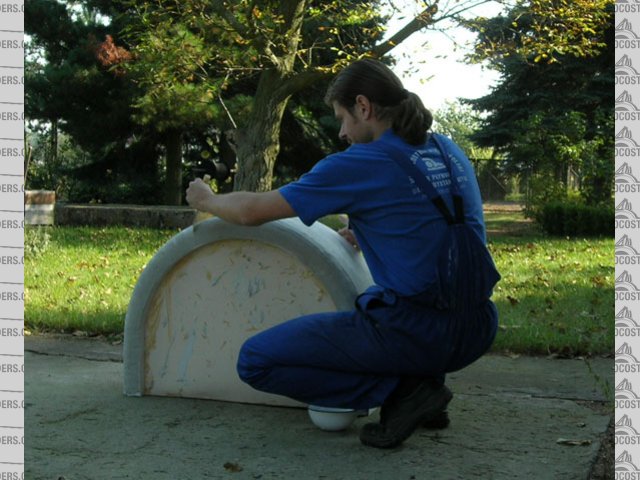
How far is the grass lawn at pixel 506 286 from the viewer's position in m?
6.09

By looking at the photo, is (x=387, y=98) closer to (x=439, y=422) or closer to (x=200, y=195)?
(x=200, y=195)

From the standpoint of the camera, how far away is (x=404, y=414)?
3598 millimetres

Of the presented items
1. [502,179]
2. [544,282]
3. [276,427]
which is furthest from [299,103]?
[276,427]

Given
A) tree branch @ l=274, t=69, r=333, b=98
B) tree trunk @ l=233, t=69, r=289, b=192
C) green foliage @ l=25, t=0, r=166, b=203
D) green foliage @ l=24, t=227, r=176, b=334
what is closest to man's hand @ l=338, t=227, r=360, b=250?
green foliage @ l=24, t=227, r=176, b=334

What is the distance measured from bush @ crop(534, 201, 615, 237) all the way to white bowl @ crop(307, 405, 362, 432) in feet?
40.6

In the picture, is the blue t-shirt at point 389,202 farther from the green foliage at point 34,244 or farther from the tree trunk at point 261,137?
the tree trunk at point 261,137

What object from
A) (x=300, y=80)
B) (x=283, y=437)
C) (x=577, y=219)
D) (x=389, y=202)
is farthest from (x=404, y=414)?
(x=577, y=219)

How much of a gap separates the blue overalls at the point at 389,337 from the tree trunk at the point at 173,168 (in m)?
17.1

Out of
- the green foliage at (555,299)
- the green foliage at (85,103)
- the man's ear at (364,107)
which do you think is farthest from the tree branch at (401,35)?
the man's ear at (364,107)

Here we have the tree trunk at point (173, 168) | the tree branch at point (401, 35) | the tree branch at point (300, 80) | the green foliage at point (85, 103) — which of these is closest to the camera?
the tree branch at point (401, 35)

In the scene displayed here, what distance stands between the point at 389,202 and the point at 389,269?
0.26 m

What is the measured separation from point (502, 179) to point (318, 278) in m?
29.9

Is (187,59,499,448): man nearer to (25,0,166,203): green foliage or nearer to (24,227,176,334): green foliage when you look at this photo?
(24,227,176,334): green foliage

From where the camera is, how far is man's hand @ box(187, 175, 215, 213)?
383 cm
